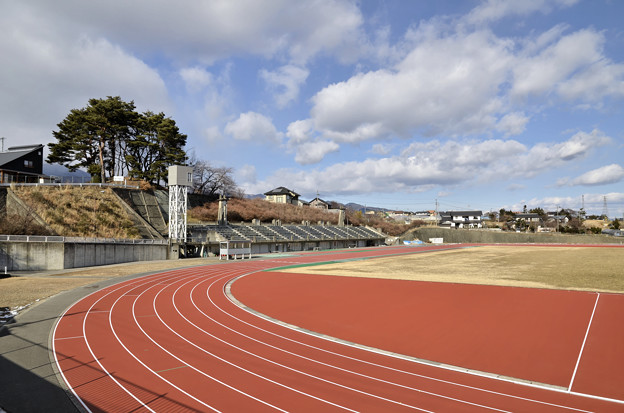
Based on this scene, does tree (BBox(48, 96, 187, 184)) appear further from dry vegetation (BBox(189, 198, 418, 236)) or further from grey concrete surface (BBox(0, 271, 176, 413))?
grey concrete surface (BBox(0, 271, 176, 413))

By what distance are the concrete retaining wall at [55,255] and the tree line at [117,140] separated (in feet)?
59.9

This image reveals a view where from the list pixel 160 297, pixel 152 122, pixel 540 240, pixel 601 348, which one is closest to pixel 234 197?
pixel 152 122

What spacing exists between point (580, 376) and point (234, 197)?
62663mm

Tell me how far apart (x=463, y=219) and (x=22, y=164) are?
4673 inches

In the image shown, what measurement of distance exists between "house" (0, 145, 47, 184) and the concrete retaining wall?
792 inches

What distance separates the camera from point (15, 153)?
159 ft

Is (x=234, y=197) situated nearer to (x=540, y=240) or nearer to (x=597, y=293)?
(x=597, y=293)

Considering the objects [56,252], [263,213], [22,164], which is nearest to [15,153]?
[22,164]

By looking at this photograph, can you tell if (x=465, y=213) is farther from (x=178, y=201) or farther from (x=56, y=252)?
(x=56, y=252)

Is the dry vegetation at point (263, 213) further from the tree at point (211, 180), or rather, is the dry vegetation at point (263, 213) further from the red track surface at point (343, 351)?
the red track surface at point (343, 351)

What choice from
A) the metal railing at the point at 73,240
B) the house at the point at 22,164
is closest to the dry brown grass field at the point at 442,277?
the metal railing at the point at 73,240

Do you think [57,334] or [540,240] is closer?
[57,334]

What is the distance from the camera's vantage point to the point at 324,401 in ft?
27.0

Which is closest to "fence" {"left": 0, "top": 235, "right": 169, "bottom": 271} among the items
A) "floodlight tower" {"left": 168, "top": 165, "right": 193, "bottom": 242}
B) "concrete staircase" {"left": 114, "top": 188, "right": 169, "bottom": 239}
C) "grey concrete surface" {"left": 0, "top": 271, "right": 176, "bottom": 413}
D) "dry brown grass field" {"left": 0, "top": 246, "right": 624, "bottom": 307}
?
"dry brown grass field" {"left": 0, "top": 246, "right": 624, "bottom": 307}
